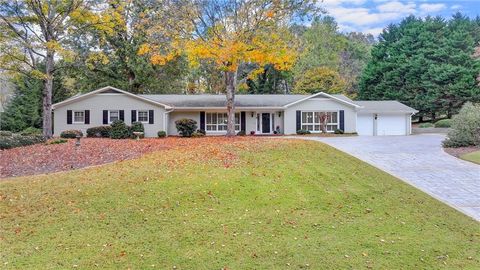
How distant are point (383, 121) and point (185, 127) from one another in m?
17.3

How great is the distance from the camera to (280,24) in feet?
74.6

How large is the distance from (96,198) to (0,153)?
9.79 m

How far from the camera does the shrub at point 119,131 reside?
2506 centimetres

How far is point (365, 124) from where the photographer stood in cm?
3195

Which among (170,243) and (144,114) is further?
(144,114)

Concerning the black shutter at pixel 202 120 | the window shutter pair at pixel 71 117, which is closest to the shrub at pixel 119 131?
the window shutter pair at pixel 71 117

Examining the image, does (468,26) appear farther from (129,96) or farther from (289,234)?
(289,234)

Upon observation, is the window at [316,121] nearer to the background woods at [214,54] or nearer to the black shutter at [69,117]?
the background woods at [214,54]

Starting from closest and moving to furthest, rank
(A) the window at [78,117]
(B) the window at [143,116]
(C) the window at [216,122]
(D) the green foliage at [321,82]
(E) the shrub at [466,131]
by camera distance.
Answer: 1. (E) the shrub at [466,131]
2. (A) the window at [78,117]
3. (B) the window at [143,116]
4. (C) the window at [216,122]
5. (D) the green foliage at [321,82]

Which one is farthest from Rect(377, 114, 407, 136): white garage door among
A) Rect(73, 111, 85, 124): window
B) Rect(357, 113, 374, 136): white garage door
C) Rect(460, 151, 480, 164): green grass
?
Rect(73, 111, 85, 124): window

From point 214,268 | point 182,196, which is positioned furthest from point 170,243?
point 182,196

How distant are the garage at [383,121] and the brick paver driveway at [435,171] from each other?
1377 centimetres

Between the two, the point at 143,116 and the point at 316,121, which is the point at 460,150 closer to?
the point at 316,121

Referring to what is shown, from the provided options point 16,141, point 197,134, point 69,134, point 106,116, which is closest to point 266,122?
point 197,134
